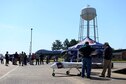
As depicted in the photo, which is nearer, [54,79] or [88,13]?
[54,79]

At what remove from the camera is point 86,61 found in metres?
19.4

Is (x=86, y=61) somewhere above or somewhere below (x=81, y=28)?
below

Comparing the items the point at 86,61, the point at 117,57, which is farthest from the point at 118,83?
the point at 117,57

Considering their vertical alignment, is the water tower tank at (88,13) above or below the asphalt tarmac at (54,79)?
above

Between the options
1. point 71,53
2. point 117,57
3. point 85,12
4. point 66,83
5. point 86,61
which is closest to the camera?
point 66,83

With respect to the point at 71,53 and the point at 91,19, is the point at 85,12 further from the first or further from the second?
the point at 71,53

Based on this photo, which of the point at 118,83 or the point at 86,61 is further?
the point at 86,61

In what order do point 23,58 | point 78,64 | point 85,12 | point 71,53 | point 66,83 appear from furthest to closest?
point 85,12 < point 23,58 < point 71,53 < point 78,64 < point 66,83

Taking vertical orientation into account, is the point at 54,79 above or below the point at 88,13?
below

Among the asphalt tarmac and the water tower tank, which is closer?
the asphalt tarmac

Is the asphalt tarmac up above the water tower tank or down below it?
below

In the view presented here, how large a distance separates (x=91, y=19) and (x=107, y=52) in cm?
4653

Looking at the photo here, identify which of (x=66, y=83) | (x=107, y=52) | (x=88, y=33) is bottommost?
(x=66, y=83)

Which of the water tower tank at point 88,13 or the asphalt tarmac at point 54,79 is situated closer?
the asphalt tarmac at point 54,79
